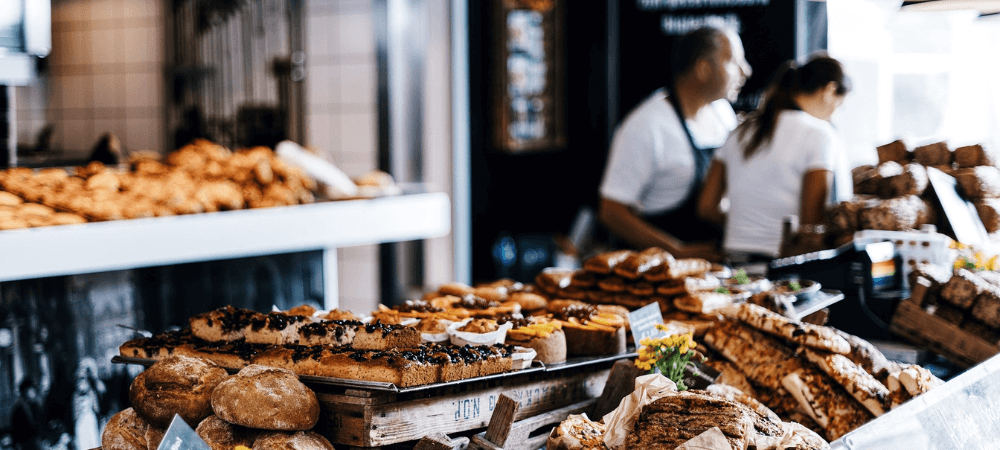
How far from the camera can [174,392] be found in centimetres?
166

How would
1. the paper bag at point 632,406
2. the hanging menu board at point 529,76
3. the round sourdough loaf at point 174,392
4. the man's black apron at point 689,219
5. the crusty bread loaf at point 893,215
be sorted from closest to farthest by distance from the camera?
1. the paper bag at point 632,406
2. the round sourdough loaf at point 174,392
3. the crusty bread loaf at point 893,215
4. the man's black apron at point 689,219
5. the hanging menu board at point 529,76

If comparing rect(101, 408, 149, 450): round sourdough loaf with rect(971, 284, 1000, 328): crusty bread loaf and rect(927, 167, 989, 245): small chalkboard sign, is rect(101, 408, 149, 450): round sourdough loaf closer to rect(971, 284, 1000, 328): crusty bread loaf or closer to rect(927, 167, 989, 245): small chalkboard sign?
rect(971, 284, 1000, 328): crusty bread loaf

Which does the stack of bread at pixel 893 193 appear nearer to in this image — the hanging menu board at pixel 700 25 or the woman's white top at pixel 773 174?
the woman's white top at pixel 773 174

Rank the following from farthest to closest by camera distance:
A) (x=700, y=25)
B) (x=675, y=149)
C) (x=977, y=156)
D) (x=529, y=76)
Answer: (x=529, y=76), (x=700, y=25), (x=675, y=149), (x=977, y=156)

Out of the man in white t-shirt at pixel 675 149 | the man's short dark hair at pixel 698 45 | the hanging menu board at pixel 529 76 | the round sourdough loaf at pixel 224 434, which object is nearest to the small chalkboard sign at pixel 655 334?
the round sourdough loaf at pixel 224 434

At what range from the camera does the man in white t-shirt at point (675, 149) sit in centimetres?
412

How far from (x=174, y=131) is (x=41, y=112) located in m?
1.63

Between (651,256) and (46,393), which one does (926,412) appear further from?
(46,393)

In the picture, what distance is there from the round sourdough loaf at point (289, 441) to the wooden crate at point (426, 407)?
0.06m

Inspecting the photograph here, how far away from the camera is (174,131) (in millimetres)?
6984

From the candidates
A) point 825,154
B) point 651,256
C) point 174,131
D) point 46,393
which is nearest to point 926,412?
point 651,256

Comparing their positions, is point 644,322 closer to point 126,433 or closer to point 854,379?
point 854,379

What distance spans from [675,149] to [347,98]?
280 centimetres

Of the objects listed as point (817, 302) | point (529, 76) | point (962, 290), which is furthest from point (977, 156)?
point (529, 76)
